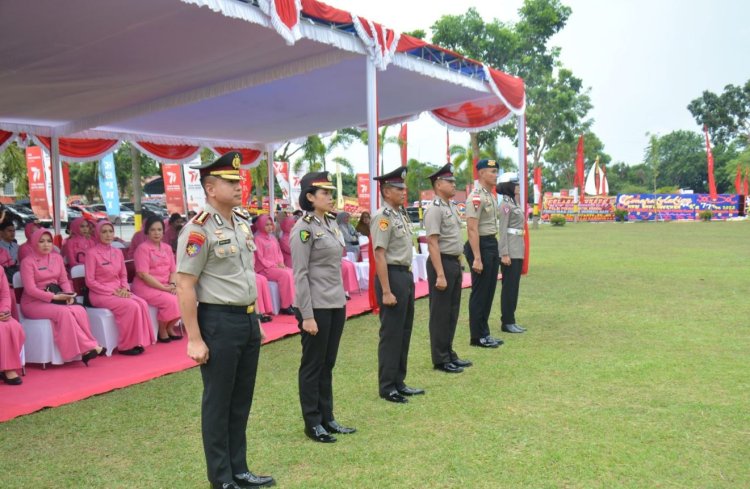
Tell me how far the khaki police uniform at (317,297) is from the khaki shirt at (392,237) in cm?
59

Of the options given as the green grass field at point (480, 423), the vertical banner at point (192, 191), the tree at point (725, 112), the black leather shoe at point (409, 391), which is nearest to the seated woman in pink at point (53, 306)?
the green grass field at point (480, 423)

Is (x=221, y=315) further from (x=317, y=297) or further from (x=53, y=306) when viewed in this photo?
(x=53, y=306)

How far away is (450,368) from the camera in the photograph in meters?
4.77

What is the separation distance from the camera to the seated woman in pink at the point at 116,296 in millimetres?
5605

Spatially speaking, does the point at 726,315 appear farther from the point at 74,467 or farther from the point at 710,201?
the point at 710,201

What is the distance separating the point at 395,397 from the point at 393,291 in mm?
727

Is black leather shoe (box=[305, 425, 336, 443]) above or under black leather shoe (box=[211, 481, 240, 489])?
under

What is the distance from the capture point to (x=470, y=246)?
571cm

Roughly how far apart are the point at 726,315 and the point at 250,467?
584 centimetres

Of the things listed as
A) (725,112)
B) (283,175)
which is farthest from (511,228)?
(725,112)

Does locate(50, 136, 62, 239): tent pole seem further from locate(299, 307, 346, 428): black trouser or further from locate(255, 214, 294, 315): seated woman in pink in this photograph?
locate(299, 307, 346, 428): black trouser

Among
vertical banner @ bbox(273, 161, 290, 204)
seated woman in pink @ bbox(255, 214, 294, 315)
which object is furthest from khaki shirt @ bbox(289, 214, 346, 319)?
vertical banner @ bbox(273, 161, 290, 204)

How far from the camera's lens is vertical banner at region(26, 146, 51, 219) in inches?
648

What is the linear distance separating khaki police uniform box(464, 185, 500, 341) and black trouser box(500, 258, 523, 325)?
0.44m
